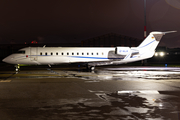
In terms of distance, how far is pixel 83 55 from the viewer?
95.5ft

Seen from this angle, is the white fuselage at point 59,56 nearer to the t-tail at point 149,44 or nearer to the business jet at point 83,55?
the business jet at point 83,55

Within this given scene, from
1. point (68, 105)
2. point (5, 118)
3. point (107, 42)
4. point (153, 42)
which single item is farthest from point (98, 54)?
point (107, 42)

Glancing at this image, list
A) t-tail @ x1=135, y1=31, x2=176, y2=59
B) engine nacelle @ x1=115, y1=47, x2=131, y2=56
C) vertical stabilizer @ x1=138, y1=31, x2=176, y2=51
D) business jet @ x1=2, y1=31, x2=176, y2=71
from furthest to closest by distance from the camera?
t-tail @ x1=135, y1=31, x2=176, y2=59, vertical stabilizer @ x1=138, y1=31, x2=176, y2=51, engine nacelle @ x1=115, y1=47, x2=131, y2=56, business jet @ x1=2, y1=31, x2=176, y2=71

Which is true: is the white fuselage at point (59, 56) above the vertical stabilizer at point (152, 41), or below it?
below

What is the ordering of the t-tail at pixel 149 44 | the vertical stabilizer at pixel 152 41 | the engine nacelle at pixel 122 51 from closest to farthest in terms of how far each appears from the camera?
the engine nacelle at pixel 122 51 < the vertical stabilizer at pixel 152 41 < the t-tail at pixel 149 44

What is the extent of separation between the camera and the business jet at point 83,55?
92.0 ft

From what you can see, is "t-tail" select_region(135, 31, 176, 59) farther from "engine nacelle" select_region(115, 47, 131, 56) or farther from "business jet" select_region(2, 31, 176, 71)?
"engine nacelle" select_region(115, 47, 131, 56)

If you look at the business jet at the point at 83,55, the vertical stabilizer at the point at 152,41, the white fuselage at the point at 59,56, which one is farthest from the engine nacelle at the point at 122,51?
the vertical stabilizer at the point at 152,41

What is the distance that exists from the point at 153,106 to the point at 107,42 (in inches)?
3018

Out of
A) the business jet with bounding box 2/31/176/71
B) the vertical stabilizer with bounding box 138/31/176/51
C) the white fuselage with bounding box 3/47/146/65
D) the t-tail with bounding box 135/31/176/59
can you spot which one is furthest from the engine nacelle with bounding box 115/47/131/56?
the vertical stabilizer with bounding box 138/31/176/51

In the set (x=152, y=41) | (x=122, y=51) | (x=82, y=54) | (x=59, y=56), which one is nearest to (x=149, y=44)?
(x=152, y=41)

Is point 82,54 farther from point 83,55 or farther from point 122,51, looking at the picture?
point 122,51

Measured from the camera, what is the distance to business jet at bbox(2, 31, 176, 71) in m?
28.0

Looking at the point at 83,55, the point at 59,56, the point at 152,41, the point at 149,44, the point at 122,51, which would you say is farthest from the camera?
the point at 149,44
